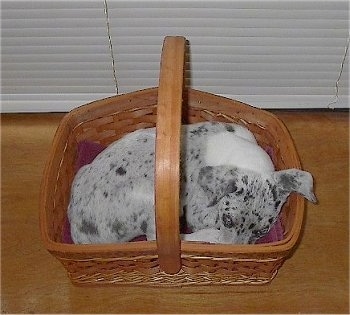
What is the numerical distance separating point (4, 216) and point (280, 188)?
652 mm

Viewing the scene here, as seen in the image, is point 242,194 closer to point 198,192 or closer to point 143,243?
point 198,192

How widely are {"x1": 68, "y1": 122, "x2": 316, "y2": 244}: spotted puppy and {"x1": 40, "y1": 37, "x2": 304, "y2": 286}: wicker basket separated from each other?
1.9 inches

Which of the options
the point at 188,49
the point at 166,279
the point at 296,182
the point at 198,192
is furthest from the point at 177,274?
the point at 188,49

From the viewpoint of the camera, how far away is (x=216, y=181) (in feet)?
4.02

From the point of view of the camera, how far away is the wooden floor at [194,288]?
1.29 m

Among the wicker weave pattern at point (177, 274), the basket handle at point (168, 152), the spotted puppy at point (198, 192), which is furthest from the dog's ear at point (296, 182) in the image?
the basket handle at point (168, 152)

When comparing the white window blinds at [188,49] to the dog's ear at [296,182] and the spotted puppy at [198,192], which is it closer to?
the spotted puppy at [198,192]

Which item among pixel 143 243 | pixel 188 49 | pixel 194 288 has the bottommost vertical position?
pixel 194 288

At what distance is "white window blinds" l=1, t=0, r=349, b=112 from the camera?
1.45 meters

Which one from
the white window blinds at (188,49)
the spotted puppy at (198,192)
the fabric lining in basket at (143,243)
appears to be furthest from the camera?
the white window blinds at (188,49)

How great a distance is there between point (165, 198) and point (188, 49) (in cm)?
68

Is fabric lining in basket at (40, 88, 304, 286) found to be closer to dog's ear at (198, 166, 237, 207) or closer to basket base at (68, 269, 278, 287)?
basket base at (68, 269, 278, 287)

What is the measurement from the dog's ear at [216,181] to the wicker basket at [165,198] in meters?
0.13

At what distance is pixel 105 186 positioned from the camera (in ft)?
4.10
